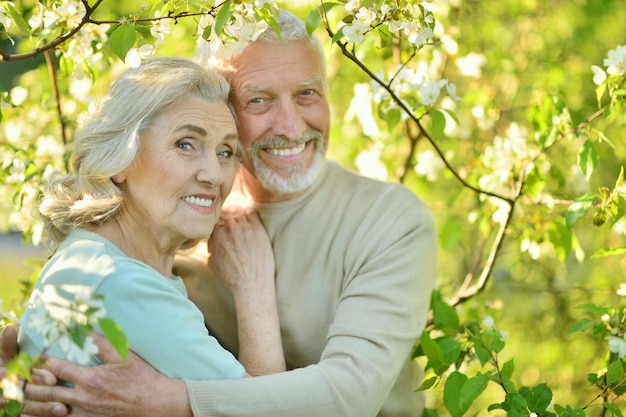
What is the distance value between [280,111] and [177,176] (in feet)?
1.87

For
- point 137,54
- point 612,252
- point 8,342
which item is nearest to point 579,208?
point 612,252

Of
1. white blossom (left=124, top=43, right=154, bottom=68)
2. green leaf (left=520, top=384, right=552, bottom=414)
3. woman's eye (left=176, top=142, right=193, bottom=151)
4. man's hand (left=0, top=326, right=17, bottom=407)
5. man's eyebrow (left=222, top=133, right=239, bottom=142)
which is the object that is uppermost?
white blossom (left=124, top=43, right=154, bottom=68)

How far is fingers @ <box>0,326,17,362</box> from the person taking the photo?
225cm

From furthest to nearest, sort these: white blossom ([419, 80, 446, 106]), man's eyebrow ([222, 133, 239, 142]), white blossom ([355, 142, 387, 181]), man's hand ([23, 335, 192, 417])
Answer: white blossom ([355, 142, 387, 181]) → white blossom ([419, 80, 446, 106]) → man's eyebrow ([222, 133, 239, 142]) → man's hand ([23, 335, 192, 417])

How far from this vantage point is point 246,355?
8.66ft

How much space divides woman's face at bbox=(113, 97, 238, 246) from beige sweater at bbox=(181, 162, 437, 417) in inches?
19.1

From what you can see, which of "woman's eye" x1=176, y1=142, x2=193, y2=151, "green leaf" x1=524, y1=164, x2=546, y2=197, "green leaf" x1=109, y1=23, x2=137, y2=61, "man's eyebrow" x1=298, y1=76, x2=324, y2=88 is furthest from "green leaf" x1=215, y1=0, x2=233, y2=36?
"green leaf" x1=524, y1=164, x2=546, y2=197

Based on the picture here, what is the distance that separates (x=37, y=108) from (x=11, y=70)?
666 cm

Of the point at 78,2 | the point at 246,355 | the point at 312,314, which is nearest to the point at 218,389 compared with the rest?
the point at 246,355

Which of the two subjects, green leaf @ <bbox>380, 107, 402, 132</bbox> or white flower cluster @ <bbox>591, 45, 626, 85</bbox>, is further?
green leaf @ <bbox>380, 107, 402, 132</bbox>

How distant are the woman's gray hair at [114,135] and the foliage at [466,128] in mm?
90

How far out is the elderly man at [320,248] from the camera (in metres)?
2.57

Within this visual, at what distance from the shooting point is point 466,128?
3.79m

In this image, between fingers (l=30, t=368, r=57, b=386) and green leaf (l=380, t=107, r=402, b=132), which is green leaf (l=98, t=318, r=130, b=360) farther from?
green leaf (l=380, t=107, r=402, b=132)
